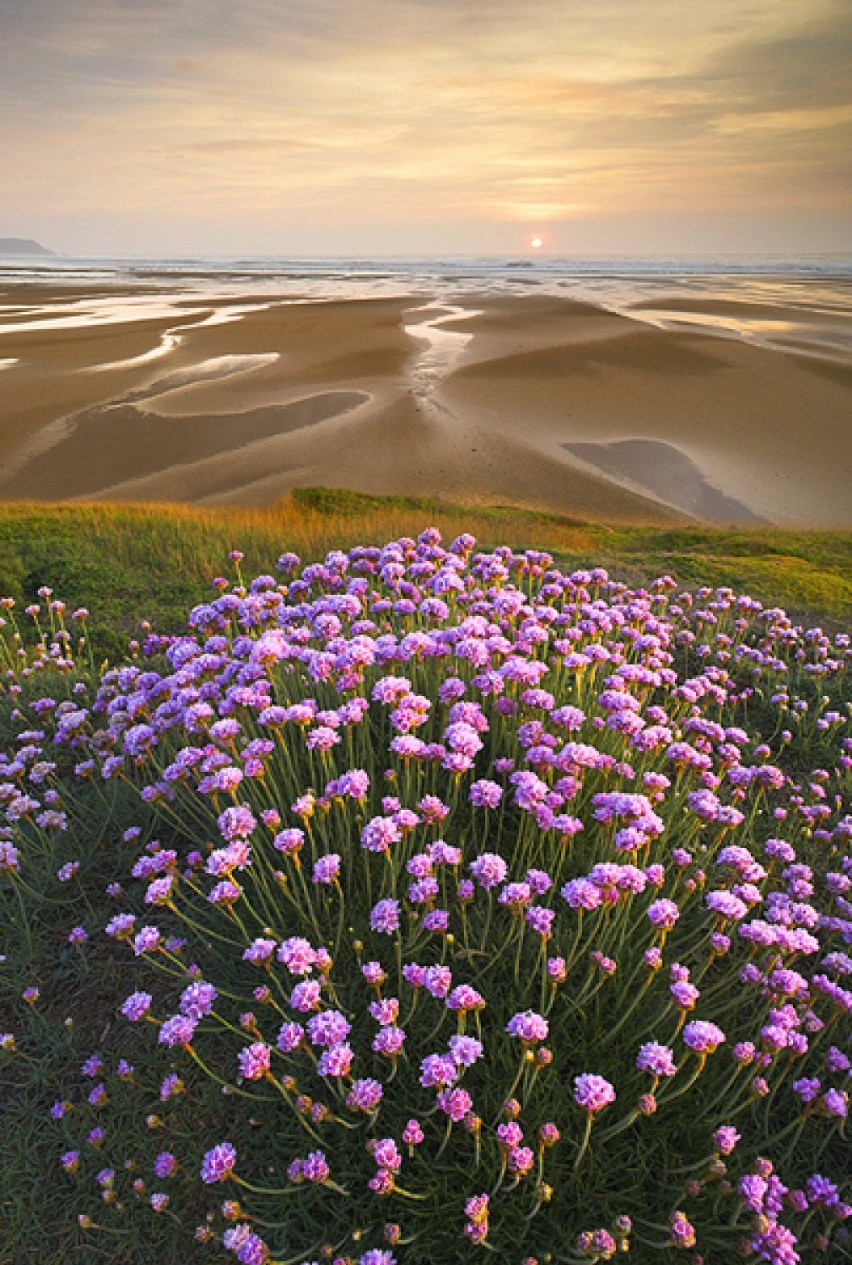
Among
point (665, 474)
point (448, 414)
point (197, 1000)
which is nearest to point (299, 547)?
point (197, 1000)

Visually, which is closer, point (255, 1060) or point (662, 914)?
point (255, 1060)

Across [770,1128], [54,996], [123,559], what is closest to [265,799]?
[54,996]

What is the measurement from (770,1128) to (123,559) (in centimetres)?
990

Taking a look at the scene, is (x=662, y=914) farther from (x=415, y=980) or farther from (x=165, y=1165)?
(x=165, y=1165)

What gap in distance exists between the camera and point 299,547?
10625mm

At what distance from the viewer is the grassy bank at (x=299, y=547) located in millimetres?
8953

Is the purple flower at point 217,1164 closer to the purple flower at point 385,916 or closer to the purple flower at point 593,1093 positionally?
the purple flower at point 385,916

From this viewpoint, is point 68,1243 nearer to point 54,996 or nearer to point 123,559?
point 54,996

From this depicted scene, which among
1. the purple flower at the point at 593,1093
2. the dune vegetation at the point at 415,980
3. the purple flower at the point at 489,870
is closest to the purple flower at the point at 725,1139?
the dune vegetation at the point at 415,980

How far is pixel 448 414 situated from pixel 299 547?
43.0ft

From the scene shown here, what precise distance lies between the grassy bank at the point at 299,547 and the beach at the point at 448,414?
10.3ft

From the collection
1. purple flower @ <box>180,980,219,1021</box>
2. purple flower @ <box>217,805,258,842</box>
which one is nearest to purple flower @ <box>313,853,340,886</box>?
purple flower @ <box>217,805,258,842</box>

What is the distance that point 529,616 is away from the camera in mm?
4883

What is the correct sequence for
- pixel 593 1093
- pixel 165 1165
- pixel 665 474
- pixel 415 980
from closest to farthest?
pixel 593 1093 < pixel 415 980 < pixel 165 1165 < pixel 665 474
